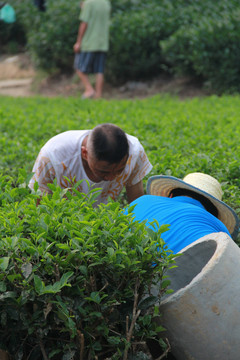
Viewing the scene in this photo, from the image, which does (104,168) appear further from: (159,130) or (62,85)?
(62,85)

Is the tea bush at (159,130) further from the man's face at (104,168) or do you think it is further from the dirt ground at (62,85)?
the dirt ground at (62,85)

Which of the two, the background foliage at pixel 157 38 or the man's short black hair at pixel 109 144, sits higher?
the man's short black hair at pixel 109 144

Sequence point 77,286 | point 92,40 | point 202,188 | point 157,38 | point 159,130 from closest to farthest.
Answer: point 77,286 → point 202,188 → point 159,130 → point 92,40 → point 157,38

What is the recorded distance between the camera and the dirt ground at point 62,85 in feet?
40.4

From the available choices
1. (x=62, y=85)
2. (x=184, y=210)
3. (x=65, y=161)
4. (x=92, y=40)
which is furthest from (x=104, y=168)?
(x=62, y=85)

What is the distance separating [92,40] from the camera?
11.0 metres

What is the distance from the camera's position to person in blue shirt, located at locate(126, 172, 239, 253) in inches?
117

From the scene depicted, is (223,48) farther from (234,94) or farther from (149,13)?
(149,13)

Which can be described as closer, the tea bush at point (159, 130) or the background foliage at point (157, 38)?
the tea bush at point (159, 130)

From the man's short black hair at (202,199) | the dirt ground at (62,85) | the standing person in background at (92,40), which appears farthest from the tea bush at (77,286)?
the dirt ground at (62,85)

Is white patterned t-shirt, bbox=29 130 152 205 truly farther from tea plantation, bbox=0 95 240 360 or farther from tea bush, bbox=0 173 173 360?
tea bush, bbox=0 173 173 360

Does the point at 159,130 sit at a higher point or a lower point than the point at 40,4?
lower

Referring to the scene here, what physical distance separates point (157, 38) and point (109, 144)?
939cm

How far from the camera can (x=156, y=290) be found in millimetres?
2902
